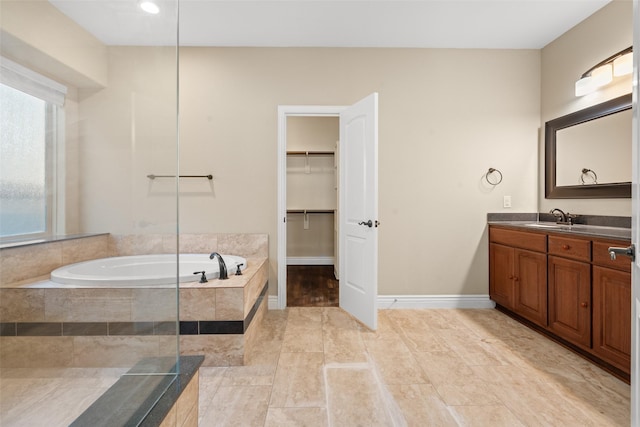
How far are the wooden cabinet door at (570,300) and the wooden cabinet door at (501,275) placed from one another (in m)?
0.48

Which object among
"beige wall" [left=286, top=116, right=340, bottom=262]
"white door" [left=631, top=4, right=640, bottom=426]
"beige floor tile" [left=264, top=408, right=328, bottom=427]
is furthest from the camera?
"beige wall" [left=286, top=116, right=340, bottom=262]

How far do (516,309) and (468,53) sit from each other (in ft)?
8.26

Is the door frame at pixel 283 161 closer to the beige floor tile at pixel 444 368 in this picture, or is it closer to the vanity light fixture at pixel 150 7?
the beige floor tile at pixel 444 368

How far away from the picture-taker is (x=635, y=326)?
3.61 feet

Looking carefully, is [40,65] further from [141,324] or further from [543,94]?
[543,94]

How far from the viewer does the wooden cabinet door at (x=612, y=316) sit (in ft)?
6.07

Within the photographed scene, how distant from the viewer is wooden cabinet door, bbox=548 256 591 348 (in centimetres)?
213

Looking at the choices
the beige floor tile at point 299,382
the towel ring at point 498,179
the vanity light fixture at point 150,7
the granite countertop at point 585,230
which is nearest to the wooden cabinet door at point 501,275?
the granite countertop at point 585,230

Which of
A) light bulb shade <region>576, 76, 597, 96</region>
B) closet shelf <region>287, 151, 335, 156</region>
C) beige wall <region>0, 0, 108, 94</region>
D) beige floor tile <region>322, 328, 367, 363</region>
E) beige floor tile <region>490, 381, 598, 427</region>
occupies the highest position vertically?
light bulb shade <region>576, 76, 597, 96</region>

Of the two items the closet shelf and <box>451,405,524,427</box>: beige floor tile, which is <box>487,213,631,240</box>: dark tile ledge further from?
the closet shelf

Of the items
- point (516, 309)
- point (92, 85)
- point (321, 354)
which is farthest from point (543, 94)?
point (92, 85)

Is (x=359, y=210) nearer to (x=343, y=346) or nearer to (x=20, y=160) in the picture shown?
(x=343, y=346)

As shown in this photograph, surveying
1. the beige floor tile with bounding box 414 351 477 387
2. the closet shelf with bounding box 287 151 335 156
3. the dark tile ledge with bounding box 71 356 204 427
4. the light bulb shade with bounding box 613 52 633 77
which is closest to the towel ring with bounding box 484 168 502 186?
the light bulb shade with bounding box 613 52 633 77

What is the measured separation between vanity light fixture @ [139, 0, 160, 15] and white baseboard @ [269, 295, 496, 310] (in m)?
2.96
